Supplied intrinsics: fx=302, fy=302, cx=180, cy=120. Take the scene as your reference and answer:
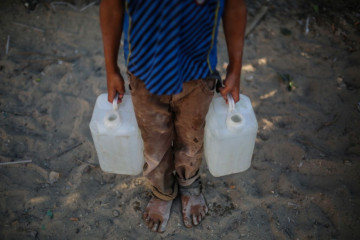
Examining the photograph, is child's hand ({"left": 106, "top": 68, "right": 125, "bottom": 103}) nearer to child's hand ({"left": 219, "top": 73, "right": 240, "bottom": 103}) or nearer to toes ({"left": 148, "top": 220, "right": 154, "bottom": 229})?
child's hand ({"left": 219, "top": 73, "right": 240, "bottom": 103})

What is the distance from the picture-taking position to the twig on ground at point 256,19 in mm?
3123

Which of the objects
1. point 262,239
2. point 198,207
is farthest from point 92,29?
point 262,239

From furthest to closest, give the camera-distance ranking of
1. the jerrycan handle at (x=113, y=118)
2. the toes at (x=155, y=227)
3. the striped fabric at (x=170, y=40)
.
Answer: the toes at (x=155, y=227) → the jerrycan handle at (x=113, y=118) → the striped fabric at (x=170, y=40)

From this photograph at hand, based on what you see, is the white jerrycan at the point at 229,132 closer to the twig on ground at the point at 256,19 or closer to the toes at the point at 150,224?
the toes at the point at 150,224

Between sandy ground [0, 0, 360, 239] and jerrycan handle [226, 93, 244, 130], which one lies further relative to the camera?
sandy ground [0, 0, 360, 239]

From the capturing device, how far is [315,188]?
6.97 ft

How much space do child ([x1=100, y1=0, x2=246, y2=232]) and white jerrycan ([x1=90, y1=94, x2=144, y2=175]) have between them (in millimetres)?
91

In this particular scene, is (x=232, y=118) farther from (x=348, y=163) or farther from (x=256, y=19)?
(x=256, y=19)

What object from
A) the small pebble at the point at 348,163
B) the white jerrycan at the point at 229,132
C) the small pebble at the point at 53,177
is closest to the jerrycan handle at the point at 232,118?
the white jerrycan at the point at 229,132

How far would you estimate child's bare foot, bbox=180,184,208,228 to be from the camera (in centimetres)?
200

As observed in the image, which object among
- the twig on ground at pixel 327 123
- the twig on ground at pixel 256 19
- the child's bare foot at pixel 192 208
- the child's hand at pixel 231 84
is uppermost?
the child's hand at pixel 231 84

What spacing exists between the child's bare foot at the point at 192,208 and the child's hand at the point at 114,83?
0.88 metres

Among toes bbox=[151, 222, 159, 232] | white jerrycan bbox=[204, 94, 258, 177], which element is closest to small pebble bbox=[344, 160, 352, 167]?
white jerrycan bbox=[204, 94, 258, 177]

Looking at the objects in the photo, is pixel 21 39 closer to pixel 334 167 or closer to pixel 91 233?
pixel 91 233
